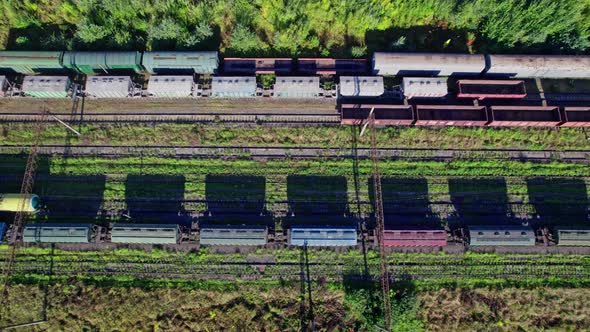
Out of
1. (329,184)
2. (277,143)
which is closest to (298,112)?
(277,143)

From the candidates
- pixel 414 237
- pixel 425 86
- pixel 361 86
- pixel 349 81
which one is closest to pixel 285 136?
pixel 349 81

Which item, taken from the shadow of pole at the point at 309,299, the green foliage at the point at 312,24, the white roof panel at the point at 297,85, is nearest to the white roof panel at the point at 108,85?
the green foliage at the point at 312,24

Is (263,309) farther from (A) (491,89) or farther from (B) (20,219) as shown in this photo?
(A) (491,89)

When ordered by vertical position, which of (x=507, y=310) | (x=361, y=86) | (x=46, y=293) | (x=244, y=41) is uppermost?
(x=244, y=41)

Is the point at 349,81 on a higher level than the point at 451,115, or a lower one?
higher

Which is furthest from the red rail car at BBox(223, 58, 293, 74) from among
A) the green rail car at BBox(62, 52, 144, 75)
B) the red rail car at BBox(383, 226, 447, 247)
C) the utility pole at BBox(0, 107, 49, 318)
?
the red rail car at BBox(383, 226, 447, 247)

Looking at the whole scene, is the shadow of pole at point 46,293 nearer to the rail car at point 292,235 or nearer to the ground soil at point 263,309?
the ground soil at point 263,309

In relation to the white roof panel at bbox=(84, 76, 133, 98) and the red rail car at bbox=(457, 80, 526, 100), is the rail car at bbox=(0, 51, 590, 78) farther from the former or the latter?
the white roof panel at bbox=(84, 76, 133, 98)
